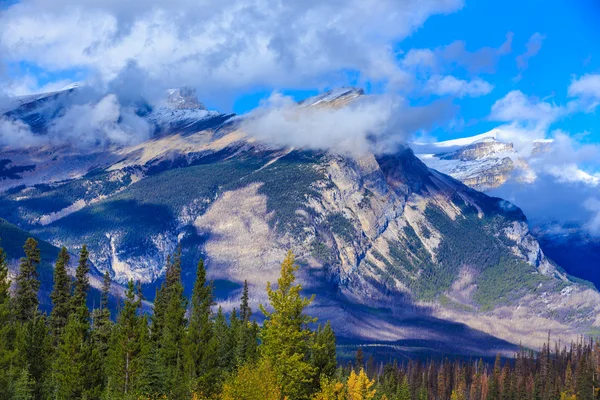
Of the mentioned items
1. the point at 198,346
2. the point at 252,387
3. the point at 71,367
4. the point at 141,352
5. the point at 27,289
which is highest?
the point at 27,289

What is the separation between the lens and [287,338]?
112 m

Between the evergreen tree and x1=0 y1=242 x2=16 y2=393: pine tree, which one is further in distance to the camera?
the evergreen tree

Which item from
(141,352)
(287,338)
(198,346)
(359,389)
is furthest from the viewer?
(198,346)

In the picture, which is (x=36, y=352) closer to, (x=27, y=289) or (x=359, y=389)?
(x=27, y=289)

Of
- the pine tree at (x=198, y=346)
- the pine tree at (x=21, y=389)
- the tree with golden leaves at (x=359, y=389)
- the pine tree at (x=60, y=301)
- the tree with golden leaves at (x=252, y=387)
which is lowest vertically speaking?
the pine tree at (x=21, y=389)

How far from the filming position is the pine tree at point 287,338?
111 m

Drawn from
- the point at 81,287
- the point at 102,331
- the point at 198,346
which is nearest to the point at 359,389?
the point at 198,346

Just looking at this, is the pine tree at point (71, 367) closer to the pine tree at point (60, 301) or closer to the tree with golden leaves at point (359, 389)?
the pine tree at point (60, 301)

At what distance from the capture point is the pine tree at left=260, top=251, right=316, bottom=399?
110875 mm

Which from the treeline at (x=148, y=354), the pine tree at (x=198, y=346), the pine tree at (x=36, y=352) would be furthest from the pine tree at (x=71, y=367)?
the pine tree at (x=198, y=346)

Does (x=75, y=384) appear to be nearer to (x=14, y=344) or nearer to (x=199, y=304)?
(x=14, y=344)

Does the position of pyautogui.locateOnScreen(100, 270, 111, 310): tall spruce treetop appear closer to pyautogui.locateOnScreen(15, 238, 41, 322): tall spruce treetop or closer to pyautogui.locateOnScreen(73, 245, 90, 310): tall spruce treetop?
pyautogui.locateOnScreen(73, 245, 90, 310): tall spruce treetop

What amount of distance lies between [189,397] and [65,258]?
39176mm

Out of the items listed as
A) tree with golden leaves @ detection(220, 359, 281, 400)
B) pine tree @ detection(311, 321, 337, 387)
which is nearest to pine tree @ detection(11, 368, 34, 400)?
tree with golden leaves @ detection(220, 359, 281, 400)
